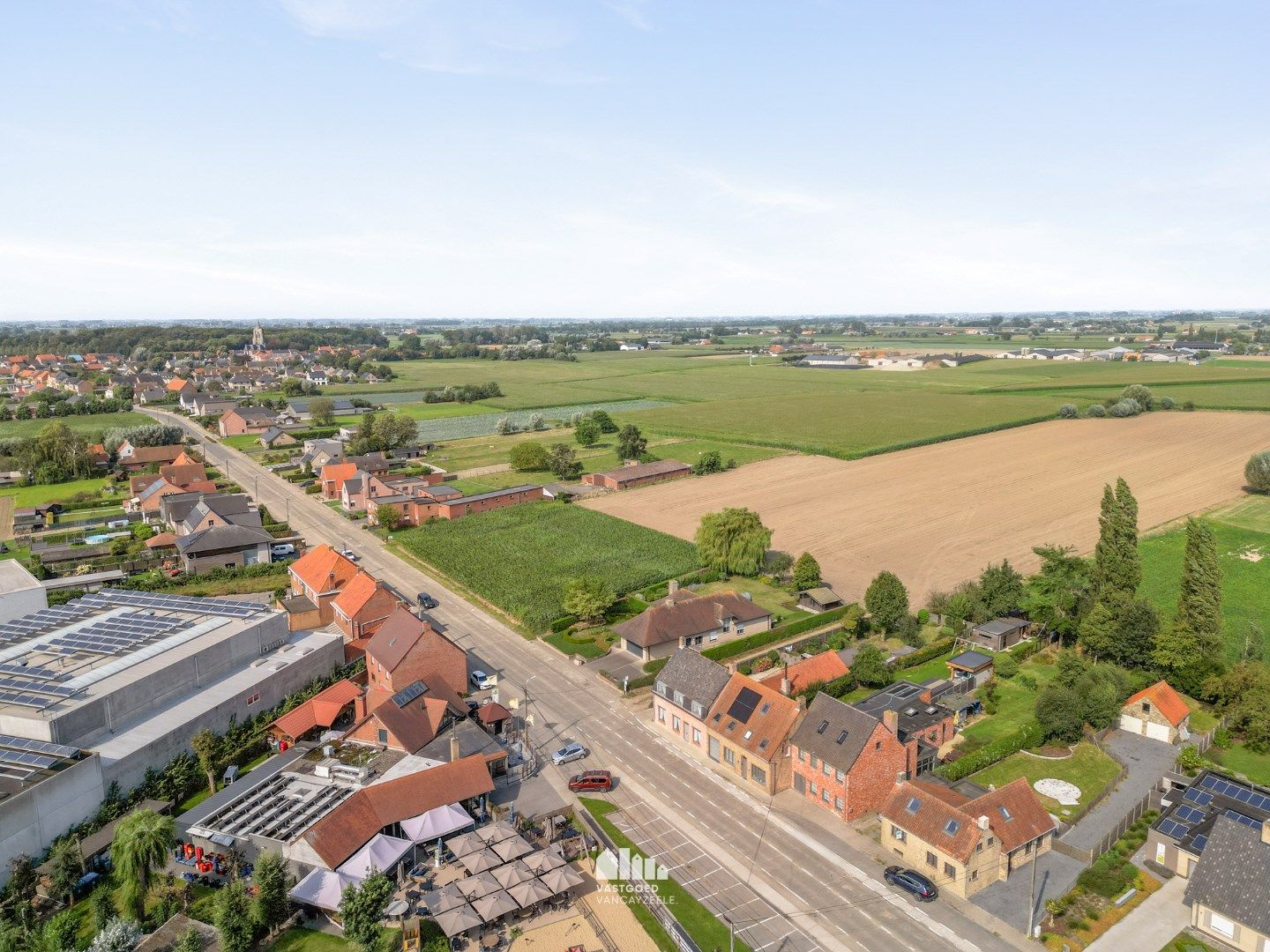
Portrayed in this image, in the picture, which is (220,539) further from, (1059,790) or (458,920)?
(1059,790)

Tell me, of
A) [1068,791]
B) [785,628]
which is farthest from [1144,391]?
[1068,791]

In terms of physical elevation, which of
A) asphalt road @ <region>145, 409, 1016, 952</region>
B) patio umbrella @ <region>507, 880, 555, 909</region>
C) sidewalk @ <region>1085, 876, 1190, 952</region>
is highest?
patio umbrella @ <region>507, 880, 555, 909</region>

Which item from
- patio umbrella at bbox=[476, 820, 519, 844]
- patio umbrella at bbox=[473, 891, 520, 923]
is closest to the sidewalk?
patio umbrella at bbox=[473, 891, 520, 923]

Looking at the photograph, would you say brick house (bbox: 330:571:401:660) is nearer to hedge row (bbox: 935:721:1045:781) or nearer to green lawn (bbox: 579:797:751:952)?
green lawn (bbox: 579:797:751:952)

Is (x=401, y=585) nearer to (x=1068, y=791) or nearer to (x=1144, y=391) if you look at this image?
(x=1068, y=791)

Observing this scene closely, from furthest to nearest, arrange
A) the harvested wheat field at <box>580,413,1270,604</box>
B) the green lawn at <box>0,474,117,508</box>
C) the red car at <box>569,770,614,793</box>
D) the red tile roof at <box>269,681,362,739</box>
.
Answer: the green lawn at <box>0,474,117,508</box>
the harvested wheat field at <box>580,413,1270,604</box>
the red tile roof at <box>269,681,362,739</box>
the red car at <box>569,770,614,793</box>

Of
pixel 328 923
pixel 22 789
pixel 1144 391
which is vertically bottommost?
pixel 328 923

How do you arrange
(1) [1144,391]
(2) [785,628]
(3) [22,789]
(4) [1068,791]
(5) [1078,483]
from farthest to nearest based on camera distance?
(1) [1144,391] < (5) [1078,483] < (2) [785,628] < (4) [1068,791] < (3) [22,789]

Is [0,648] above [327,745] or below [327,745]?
above
